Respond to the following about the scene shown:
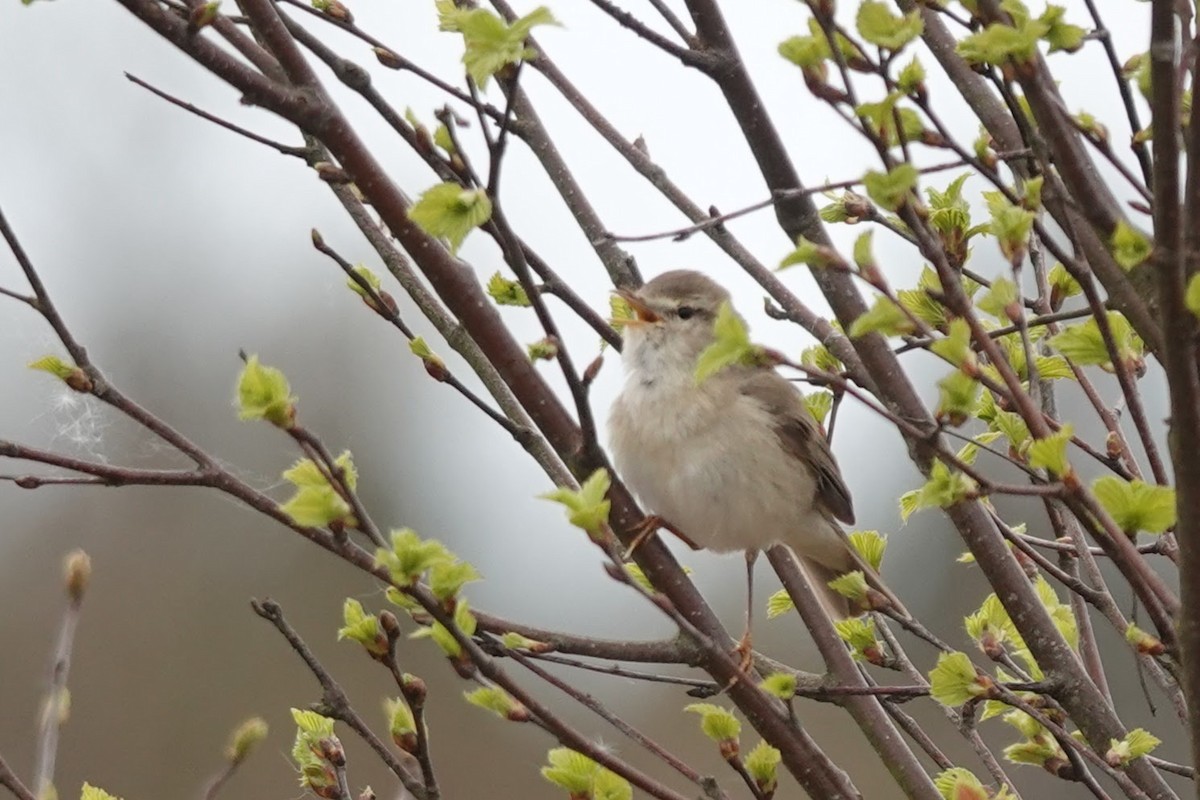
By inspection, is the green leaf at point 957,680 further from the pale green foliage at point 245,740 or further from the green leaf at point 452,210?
the pale green foliage at point 245,740

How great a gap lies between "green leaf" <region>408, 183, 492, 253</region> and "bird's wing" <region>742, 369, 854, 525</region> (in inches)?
59.3

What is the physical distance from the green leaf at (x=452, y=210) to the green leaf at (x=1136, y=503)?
2.09 feet

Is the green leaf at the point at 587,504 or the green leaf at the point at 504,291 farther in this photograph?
the green leaf at the point at 504,291

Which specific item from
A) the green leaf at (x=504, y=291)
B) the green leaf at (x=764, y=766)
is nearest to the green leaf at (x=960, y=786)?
the green leaf at (x=764, y=766)

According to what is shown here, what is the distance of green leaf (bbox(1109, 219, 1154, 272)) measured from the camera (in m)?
1.22

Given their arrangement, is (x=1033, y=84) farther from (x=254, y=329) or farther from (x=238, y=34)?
(x=254, y=329)

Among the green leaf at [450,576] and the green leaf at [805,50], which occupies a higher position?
the green leaf at [805,50]

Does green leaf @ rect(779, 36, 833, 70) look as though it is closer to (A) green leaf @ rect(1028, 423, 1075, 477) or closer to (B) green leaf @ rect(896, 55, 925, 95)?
(B) green leaf @ rect(896, 55, 925, 95)

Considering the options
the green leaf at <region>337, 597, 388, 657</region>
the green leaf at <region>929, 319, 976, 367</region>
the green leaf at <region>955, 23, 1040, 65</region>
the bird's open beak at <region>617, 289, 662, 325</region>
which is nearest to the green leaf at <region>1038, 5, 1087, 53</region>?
the green leaf at <region>955, 23, 1040, 65</region>

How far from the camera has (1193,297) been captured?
1.04 meters

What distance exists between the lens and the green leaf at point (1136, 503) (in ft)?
4.09

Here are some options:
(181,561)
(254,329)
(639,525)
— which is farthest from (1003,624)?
(254,329)

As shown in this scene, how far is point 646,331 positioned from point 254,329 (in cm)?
1025

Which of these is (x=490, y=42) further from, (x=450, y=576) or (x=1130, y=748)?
(x=1130, y=748)
